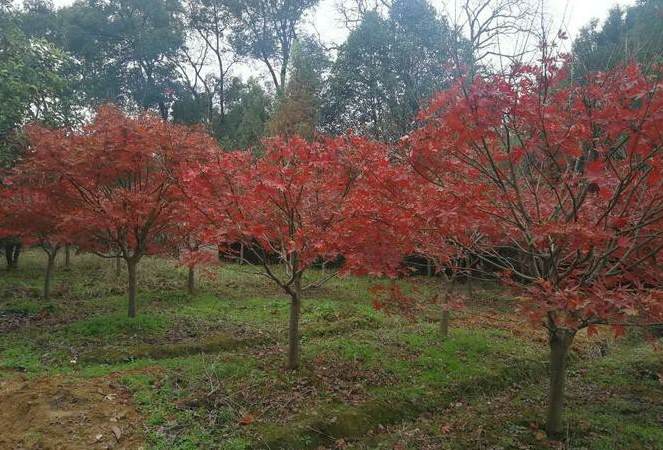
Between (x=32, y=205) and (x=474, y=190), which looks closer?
(x=474, y=190)

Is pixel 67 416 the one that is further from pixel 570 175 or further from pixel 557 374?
pixel 570 175

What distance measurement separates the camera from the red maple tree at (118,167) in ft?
24.5

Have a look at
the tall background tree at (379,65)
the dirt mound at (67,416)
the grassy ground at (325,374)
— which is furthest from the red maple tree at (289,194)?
the tall background tree at (379,65)

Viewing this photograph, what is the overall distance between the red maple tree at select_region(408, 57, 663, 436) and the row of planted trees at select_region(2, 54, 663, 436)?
0.02 m

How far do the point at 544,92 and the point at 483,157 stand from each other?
0.87 m

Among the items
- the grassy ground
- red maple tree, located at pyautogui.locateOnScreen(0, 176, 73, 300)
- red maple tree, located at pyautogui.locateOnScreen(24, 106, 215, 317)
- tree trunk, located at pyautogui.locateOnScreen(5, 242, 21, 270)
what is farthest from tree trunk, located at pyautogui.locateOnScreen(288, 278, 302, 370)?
tree trunk, located at pyautogui.locateOnScreen(5, 242, 21, 270)

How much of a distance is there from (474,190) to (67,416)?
191 inches

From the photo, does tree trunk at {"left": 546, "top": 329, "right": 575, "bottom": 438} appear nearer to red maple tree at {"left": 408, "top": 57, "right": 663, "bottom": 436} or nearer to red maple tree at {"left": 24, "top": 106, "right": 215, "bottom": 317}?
red maple tree at {"left": 408, "top": 57, "right": 663, "bottom": 436}

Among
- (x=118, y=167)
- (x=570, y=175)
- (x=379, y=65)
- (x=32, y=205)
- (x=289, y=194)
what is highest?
(x=379, y=65)

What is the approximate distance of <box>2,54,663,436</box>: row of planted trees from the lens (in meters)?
3.88

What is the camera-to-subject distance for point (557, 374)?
5062 millimetres

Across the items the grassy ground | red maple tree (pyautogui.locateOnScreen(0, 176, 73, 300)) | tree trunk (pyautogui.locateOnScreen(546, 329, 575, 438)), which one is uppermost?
red maple tree (pyautogui.locateOnScreen(0, 176, 73, 300))

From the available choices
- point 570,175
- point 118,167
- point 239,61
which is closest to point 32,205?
point 118,167

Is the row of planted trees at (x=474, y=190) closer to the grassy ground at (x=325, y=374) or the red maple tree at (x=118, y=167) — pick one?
the red maple tree at (x=118, y=167)
